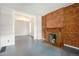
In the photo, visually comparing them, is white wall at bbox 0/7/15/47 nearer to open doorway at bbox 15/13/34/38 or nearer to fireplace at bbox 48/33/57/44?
open doorway at bbox 15/13/34/38

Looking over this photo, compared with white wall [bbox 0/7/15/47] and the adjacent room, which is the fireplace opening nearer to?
the adjacent room

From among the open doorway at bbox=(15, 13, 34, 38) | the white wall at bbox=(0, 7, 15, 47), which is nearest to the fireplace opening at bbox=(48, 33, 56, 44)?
the open doorway at bbox=(15, 13, 34, 38)

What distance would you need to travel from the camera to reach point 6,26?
7.18ft

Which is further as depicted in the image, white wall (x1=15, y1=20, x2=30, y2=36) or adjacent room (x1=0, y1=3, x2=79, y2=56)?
white wall (x1=15, y1=20, x2=30, y2=36)

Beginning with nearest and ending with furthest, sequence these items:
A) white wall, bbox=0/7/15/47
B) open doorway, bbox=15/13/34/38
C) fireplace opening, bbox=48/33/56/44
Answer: white wall, bbox=0/7/15/47
open doorway, bbox=15/13/34/38
fireplace opening, bbox=48/33/56/44

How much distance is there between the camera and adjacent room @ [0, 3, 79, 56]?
2.11 m

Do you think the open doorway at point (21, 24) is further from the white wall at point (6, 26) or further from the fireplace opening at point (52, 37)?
the fireplace opening at point (52, 37)

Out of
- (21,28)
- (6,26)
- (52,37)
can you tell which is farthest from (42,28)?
(6,26)

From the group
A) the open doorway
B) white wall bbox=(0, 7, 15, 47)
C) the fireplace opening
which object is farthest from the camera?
the fireplace opening

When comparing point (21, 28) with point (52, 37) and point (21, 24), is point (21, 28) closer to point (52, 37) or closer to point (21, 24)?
point (21, 24)

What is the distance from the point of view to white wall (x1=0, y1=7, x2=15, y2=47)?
209 centimetres

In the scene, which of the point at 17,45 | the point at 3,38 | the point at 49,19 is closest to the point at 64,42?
the point at 49,19

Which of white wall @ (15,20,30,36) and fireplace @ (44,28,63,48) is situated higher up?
white wall @ (15,20,30,36)

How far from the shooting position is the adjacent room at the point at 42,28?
2.11m
